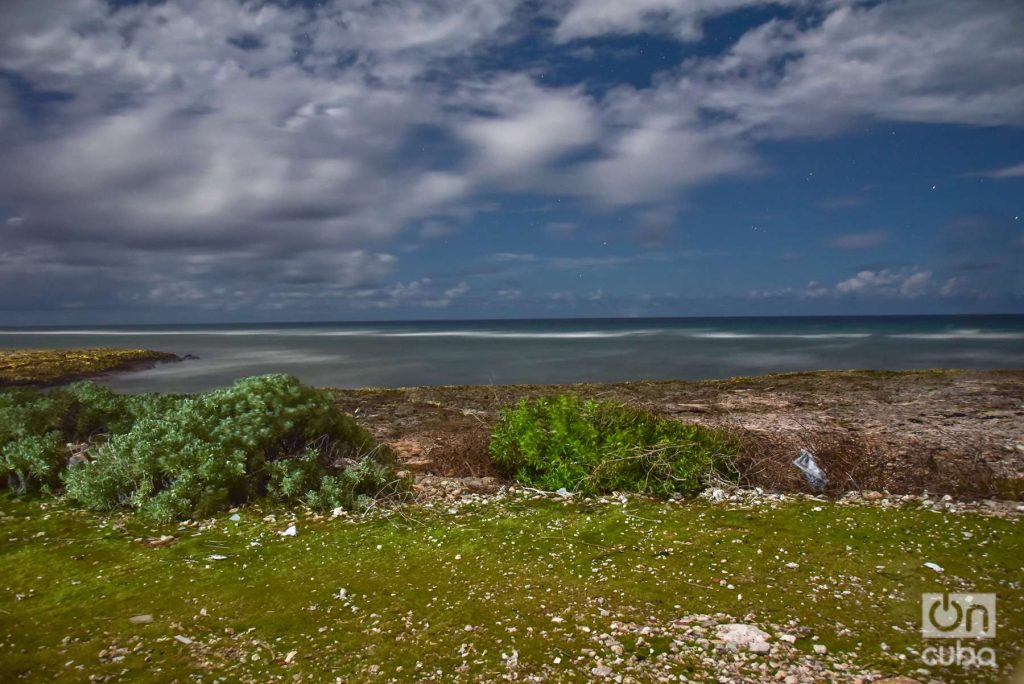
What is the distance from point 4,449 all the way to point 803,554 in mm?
7468

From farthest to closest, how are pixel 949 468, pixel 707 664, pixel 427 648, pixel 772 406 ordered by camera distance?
1. pixel 772 406
2. pixel 949 468
3. pixel 427 648
4. pixel 707 664

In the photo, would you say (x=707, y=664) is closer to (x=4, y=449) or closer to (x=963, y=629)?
(x=963, y=629)

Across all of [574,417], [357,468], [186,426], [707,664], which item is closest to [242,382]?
[186,426]

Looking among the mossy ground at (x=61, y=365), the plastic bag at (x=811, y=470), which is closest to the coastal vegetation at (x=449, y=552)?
the plastic bag at (x=811, y=470)

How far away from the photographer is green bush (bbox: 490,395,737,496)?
614 cm

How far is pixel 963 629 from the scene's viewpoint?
3379 millimetres

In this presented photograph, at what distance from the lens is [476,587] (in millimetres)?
4031

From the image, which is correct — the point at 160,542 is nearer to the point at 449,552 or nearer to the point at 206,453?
the point at 206,453

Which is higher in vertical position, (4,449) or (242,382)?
(242,382)

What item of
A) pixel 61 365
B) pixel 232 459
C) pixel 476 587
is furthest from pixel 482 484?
pixel 61 365

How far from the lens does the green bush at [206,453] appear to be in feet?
19.3

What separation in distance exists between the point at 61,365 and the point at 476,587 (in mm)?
25071

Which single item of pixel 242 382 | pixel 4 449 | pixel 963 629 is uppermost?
pixel 242 382

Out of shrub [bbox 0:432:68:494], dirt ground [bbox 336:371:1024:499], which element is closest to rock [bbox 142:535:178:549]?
shrub [bbox 0:432:68:494]
